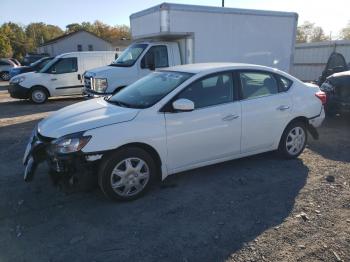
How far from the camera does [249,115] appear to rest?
4.95 metres

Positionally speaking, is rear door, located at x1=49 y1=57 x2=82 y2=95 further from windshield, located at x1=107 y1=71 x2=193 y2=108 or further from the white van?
windshield, located at x1=107 y1=71 x2=193 y2=108

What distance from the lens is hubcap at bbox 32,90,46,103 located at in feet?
42.8

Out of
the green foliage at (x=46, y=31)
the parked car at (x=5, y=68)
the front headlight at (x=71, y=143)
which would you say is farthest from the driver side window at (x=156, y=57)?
the green foliage at (x=46, y=31)

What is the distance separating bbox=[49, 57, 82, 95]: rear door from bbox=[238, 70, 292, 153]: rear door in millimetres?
9778

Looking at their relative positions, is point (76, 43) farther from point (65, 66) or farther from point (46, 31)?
point (46, 31)

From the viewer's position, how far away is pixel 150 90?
192 inches

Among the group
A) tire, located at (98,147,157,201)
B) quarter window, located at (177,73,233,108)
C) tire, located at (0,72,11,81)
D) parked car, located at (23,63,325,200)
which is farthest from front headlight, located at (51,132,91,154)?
tire, located at (0,72,11,81)

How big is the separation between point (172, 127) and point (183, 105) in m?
0.32

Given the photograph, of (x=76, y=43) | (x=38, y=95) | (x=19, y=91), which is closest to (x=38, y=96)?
(x=38, y=95)

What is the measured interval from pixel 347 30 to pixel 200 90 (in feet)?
198

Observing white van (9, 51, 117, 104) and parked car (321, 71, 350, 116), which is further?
white van (9, 51, 117, 104)

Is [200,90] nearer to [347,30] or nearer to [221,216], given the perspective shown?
[221,216]

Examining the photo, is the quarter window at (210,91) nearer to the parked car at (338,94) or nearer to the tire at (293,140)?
the tire at (293,140)

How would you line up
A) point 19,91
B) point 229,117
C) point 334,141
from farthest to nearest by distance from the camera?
1. point 19,91
2. point 334,141
3. point 229,117
